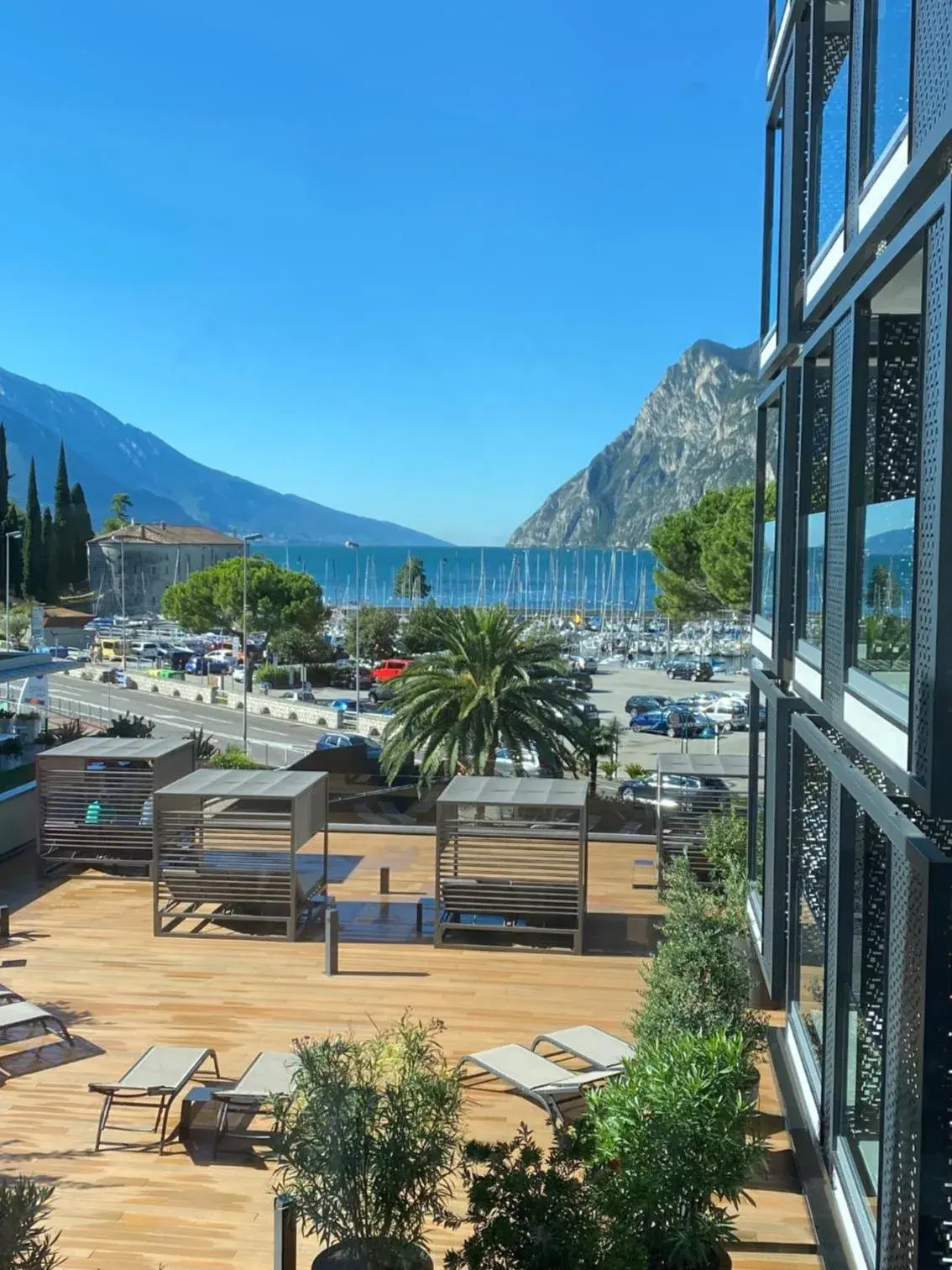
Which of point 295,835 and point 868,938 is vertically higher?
point 868,938

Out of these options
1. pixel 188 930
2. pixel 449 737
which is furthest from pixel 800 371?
pixel 449 737

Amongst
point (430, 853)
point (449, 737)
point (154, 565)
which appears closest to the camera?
point (430, 853)

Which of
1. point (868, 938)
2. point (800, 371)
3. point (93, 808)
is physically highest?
point (800, 371)

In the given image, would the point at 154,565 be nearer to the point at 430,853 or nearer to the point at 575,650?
the point at 575,650

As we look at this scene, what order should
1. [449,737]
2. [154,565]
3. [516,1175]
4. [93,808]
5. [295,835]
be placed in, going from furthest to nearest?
[154,565] < [449,737] < [93,808] < [295,835] < [516,1175]

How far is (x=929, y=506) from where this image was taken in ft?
13.8

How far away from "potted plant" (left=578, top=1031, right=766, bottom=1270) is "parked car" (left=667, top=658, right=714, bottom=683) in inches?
2697

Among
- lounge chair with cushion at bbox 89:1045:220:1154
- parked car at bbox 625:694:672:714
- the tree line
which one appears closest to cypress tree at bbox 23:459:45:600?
the tree line

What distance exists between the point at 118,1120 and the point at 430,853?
31.2 feet

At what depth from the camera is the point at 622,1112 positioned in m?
5.07

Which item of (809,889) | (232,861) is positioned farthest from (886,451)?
(232,861)

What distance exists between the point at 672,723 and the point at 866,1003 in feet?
143

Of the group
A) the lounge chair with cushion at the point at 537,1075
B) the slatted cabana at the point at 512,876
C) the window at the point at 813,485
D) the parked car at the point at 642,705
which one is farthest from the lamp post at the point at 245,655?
the window at the point at 813,485

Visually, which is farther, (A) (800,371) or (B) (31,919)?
(B) (31,919)
